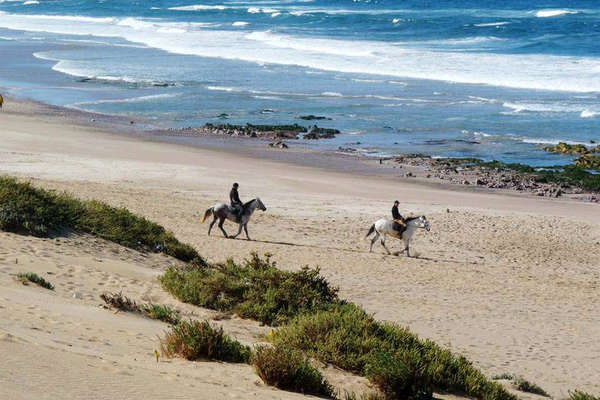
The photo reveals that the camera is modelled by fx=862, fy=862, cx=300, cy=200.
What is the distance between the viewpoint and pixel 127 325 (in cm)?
1073

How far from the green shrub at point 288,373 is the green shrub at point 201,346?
78 cm

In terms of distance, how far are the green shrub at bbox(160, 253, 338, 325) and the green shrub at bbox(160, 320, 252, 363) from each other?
2813 mm

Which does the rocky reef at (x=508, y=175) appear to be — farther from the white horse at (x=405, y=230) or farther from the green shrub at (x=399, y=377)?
the green shrub at (x=399, y=377)

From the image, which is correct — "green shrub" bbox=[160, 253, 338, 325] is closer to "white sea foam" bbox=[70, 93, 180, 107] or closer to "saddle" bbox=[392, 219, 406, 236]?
"saddle" bbox=[392, 219, 406, 236]

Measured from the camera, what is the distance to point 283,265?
18.2m

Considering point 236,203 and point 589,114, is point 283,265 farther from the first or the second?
point 589,114

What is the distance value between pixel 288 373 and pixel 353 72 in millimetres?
50995

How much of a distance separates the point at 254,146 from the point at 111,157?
7052 millimetres

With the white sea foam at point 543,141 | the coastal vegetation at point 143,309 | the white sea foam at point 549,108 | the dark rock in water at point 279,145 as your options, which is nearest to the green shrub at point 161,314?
the coastal vegetation at point 143,309

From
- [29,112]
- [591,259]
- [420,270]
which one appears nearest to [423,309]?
[420,270]

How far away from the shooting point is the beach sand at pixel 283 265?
854 centimetres

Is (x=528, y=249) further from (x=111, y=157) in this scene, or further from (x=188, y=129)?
(x=188, y=129)

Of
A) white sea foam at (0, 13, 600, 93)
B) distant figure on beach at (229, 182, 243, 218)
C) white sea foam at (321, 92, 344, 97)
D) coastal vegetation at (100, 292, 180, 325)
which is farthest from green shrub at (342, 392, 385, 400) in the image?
white sea foam at (0, 13, 600, 93)

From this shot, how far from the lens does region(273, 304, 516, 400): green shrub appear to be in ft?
30.6
